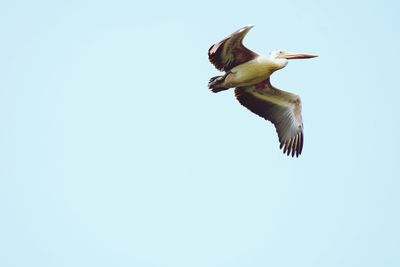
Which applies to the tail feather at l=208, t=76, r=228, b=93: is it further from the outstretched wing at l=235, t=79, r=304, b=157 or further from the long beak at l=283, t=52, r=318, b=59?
the long beak at l=283, t=52, r=318, b=59

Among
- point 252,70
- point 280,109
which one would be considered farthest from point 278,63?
point 280,109

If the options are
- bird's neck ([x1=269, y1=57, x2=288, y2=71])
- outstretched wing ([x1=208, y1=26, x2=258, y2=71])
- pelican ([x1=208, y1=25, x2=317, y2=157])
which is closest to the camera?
outstretched wing ([x1=208, y1=26, x2=258, y2=71])

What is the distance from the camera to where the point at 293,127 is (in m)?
14.8

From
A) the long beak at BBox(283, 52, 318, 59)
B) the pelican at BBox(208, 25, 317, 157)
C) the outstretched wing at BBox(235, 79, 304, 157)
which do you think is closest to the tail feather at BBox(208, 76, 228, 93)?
the pelican at BBox(208, 25, 317, 157)

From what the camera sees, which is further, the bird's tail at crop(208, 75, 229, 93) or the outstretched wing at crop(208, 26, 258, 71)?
the bird's tail at crop(208, 75, 229, 93)

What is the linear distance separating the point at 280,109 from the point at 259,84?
80 cm

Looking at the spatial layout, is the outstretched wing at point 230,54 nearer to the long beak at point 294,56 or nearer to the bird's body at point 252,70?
the bird's body at point 252,70

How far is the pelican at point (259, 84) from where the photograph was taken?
43.5 ft

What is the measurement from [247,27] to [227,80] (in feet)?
5.25

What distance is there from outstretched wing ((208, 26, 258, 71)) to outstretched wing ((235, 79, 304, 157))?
1.03 metres

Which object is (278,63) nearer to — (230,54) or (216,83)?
(230,54)

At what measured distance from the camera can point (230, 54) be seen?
13.3 m

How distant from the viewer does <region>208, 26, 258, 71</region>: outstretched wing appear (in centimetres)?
1277

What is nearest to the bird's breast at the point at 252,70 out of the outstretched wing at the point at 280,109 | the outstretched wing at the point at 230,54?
the outstretched wing at the point at 230,54
